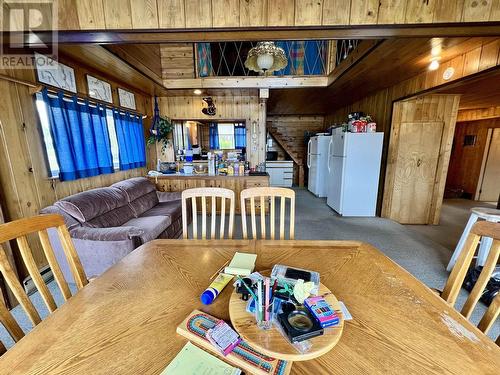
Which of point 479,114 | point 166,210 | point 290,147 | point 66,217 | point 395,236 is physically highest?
point 479,114

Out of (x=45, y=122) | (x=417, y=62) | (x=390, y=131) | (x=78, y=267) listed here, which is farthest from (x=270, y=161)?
(x=78, y=267)

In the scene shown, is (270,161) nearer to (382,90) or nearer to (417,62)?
(382,90)

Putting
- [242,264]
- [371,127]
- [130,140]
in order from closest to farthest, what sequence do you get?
[242,264] < [130,140] < [371,127]

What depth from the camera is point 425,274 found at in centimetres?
235

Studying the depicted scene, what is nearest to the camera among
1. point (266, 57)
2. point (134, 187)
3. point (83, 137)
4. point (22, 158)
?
point (22, 158)

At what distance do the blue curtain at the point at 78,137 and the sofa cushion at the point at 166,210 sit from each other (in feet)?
2.79

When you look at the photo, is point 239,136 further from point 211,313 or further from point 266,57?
point 211,313

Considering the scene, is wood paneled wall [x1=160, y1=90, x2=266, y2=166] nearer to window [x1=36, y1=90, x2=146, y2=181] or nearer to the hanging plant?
the hanging plant

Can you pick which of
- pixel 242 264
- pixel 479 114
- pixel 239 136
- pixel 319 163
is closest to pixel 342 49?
pixel 319 163

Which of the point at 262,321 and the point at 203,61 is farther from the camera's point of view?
the point at 203,61

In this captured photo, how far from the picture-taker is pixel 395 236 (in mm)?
3350

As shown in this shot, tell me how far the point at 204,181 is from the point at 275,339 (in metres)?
3.67

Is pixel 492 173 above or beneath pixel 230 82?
beneath

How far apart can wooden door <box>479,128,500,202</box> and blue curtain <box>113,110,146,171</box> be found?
814 centimetres
